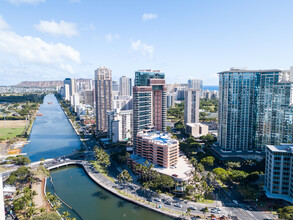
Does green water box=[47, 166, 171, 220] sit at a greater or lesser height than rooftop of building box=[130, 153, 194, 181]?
lesser

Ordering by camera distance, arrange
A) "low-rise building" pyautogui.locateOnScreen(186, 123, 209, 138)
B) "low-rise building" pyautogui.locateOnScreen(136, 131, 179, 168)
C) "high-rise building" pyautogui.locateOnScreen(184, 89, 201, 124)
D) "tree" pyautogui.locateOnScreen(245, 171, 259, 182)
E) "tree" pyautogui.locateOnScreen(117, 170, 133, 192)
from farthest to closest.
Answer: "high-rise building" pyautogui.locateOnScreen(184, 89, 201, 124)
"low-rise building" pyautogui.locateOnScreen(186, 123, 209, 138)
"low-rise building" pyautogui.locateOnScreen(136, 131, 179, 168)
"tree" pyautogui.locateOnScreen(117, 170, 133, 192)
"tree" pyautogui.locateOnScreen(245, 171, 259, 182)

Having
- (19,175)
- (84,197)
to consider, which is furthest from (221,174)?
(19,175)

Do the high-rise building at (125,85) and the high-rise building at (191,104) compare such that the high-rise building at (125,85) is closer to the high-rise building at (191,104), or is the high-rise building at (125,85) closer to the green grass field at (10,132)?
the green grass field at (10,132)

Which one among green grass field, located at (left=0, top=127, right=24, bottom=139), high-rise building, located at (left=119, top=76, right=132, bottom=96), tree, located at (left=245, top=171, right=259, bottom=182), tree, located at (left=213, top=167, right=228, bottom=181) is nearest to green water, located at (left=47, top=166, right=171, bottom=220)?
tree, located at (left=213, top=167, right=228, bottom=181)

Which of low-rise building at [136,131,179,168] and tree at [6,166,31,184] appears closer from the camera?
tree at [6,166,31,184]

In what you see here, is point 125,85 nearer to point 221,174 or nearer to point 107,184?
point 107,184

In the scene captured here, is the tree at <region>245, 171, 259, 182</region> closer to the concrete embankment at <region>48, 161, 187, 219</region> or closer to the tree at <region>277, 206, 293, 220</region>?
the tree at <region>277, 206, 293, 220</region>

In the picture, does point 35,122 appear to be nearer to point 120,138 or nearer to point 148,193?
point 120,138
